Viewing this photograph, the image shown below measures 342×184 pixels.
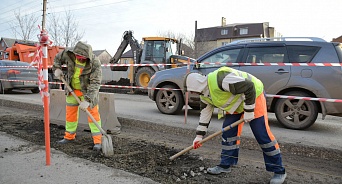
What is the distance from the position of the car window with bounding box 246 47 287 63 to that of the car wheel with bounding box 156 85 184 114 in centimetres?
192

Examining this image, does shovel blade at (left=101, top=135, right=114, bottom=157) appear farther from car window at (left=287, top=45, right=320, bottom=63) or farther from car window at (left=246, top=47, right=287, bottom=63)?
car window at (left=287, top=45, right=320, bottom=63)

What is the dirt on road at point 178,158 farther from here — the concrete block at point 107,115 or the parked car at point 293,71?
the parked car at point 293,71

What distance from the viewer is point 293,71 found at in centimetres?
565

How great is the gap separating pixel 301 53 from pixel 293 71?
49cm

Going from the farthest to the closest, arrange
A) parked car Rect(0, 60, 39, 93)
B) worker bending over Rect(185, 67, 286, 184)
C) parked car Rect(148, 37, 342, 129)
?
parked car Rect(0, 60, 39, 93), parked car Rect(148, 37, 342, 129), worker bending over Rect(185, 67, 286, 184)

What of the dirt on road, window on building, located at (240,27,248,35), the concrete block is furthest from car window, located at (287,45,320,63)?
window on building, located at (240,27,248,35)

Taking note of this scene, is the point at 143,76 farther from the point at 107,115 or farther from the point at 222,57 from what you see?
the point at 107,115

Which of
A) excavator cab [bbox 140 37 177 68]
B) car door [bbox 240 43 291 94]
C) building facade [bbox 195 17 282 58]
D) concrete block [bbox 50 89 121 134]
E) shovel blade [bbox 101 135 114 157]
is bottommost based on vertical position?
shovel blade [bbox 101 135 114 157]

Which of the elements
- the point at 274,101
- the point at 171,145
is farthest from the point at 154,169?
the point at 274,101

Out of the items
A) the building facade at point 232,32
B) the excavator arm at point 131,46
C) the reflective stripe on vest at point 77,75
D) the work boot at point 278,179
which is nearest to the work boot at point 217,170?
the work boot at point 278,179

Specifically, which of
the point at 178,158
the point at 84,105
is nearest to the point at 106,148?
the point at 84,105

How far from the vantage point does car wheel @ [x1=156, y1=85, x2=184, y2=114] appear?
23.1 ft

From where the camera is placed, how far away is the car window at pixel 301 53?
571 centimetres

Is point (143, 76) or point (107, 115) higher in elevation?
point (143, 76)
